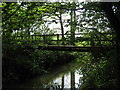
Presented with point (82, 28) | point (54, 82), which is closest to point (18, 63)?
point (54, 82)

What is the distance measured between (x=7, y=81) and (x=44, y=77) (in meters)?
2.14

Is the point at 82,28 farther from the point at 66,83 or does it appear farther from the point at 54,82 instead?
the point at 54,82

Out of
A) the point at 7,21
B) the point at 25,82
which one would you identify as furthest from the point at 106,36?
the point at 25,82

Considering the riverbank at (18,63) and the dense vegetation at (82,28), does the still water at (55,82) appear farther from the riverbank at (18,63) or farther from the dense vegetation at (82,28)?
the dense vegetation at (82,28)

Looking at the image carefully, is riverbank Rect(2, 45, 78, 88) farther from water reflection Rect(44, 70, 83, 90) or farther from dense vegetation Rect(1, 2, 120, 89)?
water reflection Rect(44, 70, 83, 90)

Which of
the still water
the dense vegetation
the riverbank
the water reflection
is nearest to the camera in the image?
the dense vegetation

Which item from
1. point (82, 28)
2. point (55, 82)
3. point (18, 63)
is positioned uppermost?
point (82, 28)

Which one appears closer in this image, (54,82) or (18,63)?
(18,63)

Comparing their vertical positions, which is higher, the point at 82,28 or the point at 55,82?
the point at 82,28

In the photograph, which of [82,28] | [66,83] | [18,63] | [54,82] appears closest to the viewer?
[82,28]

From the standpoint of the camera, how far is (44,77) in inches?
254

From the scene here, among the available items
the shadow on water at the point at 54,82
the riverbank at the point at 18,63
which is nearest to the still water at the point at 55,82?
the shadow on water at the point at 54,82

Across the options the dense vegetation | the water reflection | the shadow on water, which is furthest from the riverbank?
the water reflection

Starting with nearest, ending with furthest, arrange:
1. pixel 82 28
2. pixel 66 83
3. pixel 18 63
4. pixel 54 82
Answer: pixel 82 28 < pixel 18 63 < pixel 66 83 < pixel 54 82
